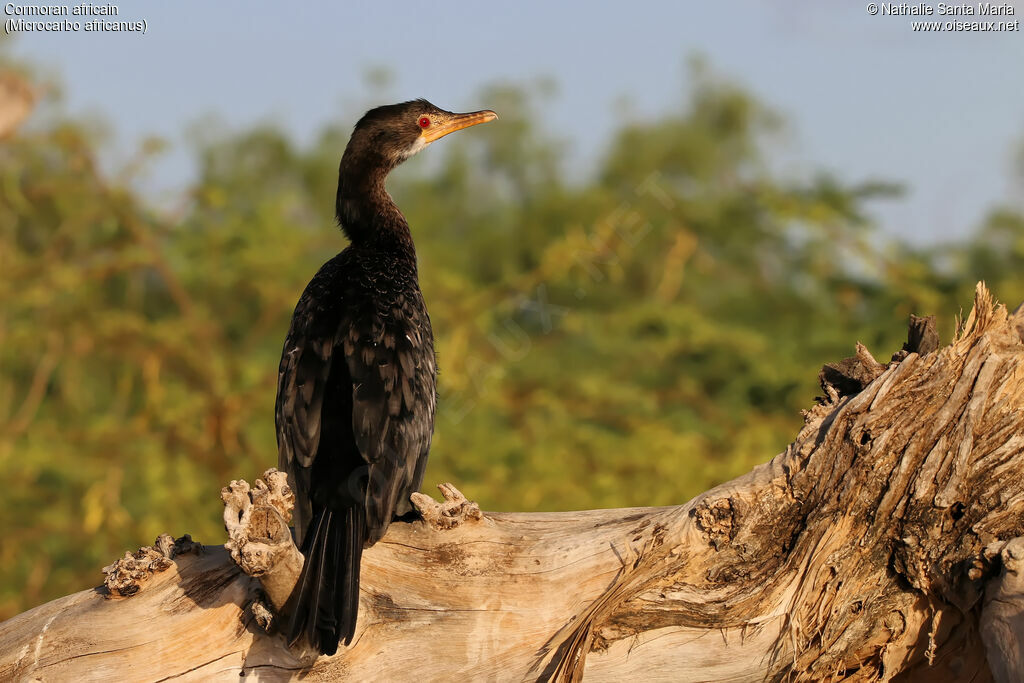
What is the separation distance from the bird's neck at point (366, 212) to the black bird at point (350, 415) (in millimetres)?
15

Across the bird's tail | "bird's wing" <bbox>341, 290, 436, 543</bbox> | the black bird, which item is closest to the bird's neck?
the black bird

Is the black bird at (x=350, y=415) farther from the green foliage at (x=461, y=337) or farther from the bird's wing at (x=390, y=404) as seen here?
the green foliage at (x=461, y=337)

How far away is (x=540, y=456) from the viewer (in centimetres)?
741

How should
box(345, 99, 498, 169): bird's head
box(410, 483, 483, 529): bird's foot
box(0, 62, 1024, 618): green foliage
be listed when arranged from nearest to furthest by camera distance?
box(410, 483, 483, 529): bird's foot
box(345, 99, 498, 169): bird's head
box(0, 62, 1024, 618): green foliage

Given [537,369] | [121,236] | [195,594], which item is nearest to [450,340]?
[537,369]

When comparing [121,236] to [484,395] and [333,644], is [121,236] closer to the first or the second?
[484,395]

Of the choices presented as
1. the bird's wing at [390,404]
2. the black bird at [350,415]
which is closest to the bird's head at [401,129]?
the black bird at [350,415]

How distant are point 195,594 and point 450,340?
4.39 m

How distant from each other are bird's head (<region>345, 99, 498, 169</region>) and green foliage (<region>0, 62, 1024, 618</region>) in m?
2.53

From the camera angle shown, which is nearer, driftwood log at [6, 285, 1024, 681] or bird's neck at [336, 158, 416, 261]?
driftwood log at [6, 285, 1024, 681]

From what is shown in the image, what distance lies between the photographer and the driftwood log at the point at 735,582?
3230 millimetres

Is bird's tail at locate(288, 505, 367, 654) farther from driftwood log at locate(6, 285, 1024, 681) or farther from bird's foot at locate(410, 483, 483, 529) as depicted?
bird's foot at locate(410, 483, 483, 529)

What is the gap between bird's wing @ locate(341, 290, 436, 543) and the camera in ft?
11.6

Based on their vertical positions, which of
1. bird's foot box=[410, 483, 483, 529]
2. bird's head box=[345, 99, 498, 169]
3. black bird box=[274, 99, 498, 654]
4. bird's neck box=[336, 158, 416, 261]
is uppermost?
bird's head box=[345, 99, 498, 169]
